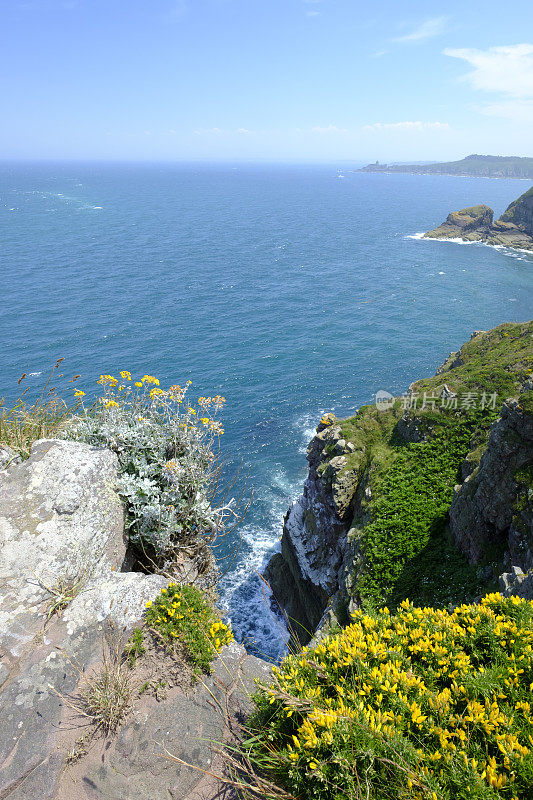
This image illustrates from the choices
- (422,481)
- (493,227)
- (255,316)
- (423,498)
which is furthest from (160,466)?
(493,227)

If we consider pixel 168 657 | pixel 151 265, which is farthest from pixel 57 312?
pixel 168 657

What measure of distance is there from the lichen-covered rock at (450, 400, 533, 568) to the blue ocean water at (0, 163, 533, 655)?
7.81 m

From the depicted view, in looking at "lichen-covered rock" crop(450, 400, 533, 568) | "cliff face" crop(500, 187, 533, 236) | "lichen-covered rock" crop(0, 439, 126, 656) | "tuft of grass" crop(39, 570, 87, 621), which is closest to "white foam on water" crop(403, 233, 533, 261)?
"cliff face" crop(500, 187, 533, 236)

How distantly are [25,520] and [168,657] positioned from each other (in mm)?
3203

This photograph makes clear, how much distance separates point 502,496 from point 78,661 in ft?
39.8

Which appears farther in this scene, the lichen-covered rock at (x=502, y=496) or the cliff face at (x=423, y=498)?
the cliff face at (x=423, y=498)

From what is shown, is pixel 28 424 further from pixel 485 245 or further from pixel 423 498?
pixel 485 245

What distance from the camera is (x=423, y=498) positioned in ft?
57.2

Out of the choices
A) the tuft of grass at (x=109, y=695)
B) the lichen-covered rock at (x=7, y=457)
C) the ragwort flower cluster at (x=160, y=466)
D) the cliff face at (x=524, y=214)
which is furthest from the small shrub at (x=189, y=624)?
the cliff face at (x=524, y=214)

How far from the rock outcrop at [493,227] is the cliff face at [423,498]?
100319mm

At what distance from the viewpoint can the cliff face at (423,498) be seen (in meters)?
13.2

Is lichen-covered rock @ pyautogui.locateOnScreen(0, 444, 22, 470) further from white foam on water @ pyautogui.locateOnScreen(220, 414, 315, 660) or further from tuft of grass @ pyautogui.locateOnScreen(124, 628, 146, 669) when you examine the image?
white foam on water @ pyautogui.locateOnScreen(220, 414, 315, 660)

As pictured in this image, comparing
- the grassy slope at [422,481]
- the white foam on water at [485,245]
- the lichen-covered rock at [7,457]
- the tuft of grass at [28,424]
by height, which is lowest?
the grassy slope at [422,481]

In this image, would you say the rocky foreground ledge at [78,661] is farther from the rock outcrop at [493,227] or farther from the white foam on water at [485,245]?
the rock outcrop at [493,227]
